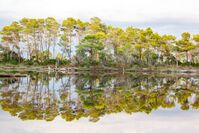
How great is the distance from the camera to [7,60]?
54125mm

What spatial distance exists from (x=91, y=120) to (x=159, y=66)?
148 feet

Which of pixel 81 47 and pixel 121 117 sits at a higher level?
pixel 81 47

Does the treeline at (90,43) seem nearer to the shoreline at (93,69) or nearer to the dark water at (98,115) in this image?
the shoreline at (93,69)

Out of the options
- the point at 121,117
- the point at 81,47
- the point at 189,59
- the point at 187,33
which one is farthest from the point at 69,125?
the point at 189,59

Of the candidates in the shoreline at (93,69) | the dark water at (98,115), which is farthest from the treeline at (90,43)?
the dark water at (98,115)

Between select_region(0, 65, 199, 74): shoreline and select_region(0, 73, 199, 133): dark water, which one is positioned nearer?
select_region(0, 73, 199, 133): dark water

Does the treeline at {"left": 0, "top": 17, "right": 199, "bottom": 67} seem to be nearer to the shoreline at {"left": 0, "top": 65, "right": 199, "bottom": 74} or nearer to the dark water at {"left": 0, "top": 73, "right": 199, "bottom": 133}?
the shoreline at {"left": 0, "top": 65, "right": 199, "bottom": 74}

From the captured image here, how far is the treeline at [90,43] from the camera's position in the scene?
51656 mm

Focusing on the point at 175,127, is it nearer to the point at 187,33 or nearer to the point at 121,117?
the point at 121,117

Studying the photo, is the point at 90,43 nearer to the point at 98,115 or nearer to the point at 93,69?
the point at 93,69

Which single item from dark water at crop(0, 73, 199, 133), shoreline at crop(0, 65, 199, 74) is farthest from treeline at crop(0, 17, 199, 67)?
dark water at crop(0, 73, 199, 133)

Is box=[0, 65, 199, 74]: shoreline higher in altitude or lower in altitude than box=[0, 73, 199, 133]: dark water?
higher

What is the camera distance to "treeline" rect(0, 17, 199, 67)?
169ft

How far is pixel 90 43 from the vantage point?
50.9 m
